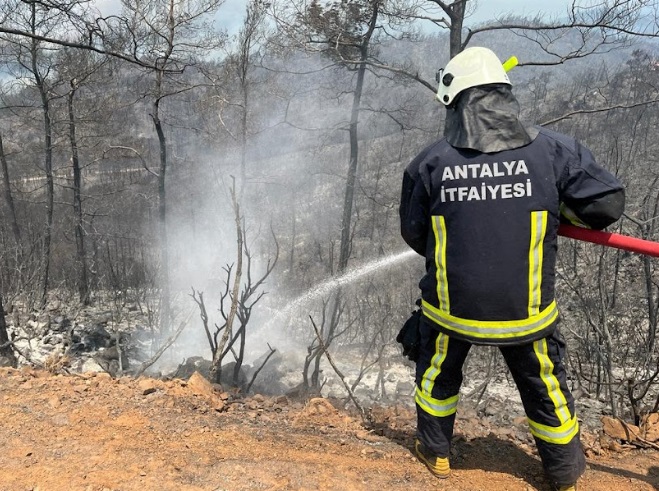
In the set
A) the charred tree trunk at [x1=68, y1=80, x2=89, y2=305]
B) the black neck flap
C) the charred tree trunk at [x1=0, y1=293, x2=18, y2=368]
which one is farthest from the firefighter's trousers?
the charred tree trunk at [x1=68, y1=80, x2=89, y2=305]

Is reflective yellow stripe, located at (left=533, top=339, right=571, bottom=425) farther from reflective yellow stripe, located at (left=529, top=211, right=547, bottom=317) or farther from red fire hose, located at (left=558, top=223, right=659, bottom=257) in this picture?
red fire hose, located at (left=558, top=223, right=659, bottom=257)

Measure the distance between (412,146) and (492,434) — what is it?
42.0 meters

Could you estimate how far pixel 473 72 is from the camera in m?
1.93

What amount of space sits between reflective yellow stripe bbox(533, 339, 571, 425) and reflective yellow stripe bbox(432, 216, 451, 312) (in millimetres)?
418

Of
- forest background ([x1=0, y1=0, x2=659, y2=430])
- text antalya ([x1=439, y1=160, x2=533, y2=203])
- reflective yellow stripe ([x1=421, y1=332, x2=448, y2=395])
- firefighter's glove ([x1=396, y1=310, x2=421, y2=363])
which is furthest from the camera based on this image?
forest background ([x1=0, y1=0, x2=659, y2=430])

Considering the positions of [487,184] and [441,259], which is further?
[441,259]

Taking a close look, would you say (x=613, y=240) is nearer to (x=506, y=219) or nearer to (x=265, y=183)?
(x=506, y=219)

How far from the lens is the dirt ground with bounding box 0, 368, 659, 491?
2025 millimetres

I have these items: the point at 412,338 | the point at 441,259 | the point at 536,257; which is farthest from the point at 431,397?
the point at 536,257

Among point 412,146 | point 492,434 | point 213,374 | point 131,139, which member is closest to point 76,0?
point 213,374

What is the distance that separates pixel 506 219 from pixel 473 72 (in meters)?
0.61

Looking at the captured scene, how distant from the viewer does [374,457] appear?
2.39 metres

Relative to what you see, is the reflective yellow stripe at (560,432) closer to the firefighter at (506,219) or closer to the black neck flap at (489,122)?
the firefighter at (506,219)

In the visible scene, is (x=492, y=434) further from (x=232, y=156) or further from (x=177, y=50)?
(x=232, y=156)
